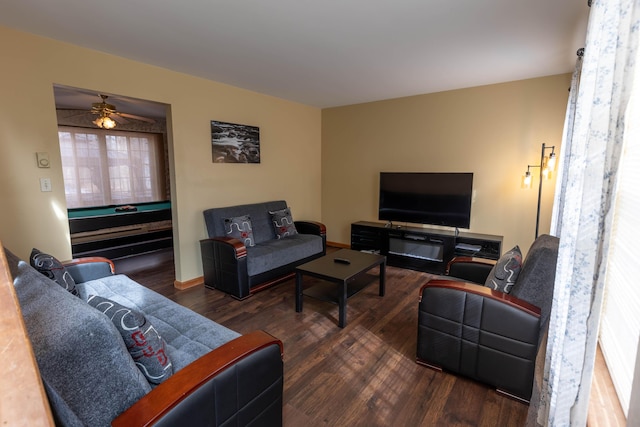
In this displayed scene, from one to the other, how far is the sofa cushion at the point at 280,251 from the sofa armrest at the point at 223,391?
200 centimetres

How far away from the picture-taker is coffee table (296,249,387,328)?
9.04 feet

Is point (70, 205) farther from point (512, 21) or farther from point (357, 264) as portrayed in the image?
point (512, 21)

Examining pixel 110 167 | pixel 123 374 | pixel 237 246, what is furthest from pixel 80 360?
pixel 110 167

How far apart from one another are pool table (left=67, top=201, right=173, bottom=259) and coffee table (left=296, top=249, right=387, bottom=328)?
348cm

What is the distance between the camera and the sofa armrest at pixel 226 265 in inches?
129

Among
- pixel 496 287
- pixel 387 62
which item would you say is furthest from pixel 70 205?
pixel 496 287

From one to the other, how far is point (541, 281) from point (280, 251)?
2596 millimetres

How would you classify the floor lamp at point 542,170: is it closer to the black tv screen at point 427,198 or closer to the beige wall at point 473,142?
the beige wall at point 473,142

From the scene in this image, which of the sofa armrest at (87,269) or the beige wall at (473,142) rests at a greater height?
the beige wall at (473,142)

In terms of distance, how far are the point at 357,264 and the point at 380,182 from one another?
74.9 inches

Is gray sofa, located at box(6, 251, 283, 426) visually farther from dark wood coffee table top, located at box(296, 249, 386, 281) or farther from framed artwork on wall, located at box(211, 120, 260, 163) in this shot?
framed artwork on wall, located at box(211, 120, 260, 163)

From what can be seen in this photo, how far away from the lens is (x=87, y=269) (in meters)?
2.57

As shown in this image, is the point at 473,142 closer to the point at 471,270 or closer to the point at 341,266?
the point at 471,270

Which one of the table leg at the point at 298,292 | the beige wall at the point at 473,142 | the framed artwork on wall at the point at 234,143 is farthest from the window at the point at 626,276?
the framed artwork on wall at the point at 234,143
